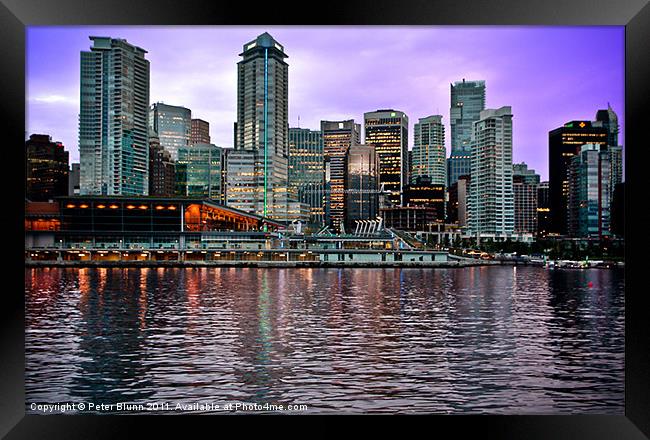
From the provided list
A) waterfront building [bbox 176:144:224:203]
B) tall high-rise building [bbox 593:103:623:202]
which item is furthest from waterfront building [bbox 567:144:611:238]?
waterfront building [bbox 176:144:224:203]

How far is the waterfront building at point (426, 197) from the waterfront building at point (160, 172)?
5985 centimetres

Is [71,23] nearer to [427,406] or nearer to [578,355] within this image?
[427,406]

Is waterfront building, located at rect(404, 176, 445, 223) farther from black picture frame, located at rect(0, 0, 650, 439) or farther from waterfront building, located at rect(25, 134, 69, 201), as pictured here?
black picture frame, located at rect(0, 0, 650, 439)

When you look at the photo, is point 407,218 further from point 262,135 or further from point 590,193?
point 590,193

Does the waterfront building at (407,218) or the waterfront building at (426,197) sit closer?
the waterfront building at (407,218)

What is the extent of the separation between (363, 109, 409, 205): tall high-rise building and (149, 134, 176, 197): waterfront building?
173 ft

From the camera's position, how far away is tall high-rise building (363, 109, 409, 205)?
178375 millimetres

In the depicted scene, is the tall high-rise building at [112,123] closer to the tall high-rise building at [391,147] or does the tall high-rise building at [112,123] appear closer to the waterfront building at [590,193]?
the tall high-rise building at [391,147]

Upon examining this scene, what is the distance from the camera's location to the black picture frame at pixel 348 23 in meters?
6.67

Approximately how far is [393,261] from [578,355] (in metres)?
64.1

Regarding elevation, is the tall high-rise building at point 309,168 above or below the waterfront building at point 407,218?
above

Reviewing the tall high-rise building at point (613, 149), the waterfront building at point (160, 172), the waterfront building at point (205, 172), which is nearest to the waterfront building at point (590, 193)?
the tall high-rise building at point (613, 149)

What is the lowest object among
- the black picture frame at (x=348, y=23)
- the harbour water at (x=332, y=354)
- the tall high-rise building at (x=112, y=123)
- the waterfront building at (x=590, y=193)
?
the harbour water at (x=332, y=354)

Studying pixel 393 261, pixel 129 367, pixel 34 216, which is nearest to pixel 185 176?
pixel 34 216
